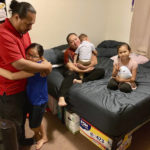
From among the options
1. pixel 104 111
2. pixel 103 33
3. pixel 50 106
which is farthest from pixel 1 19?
pixel 103 33

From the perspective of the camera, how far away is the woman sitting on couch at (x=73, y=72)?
1.90 m

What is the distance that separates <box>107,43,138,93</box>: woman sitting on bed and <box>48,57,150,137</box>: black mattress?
0.18 feet

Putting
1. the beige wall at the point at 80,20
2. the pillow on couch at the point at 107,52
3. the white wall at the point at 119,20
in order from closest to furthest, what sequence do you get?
1. the beige wall at the point at 80,20
2. the pillow on couch at the point at 107,52
3. the white wall at the point at 119,20

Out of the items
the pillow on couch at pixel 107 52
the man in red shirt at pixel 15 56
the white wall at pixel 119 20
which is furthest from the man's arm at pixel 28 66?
the white wall at pixel 119 20

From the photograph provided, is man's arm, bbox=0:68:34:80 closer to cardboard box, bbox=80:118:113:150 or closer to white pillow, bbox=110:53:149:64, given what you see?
cardboard box, bbox=80:118:113:150

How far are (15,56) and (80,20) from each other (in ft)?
6.97

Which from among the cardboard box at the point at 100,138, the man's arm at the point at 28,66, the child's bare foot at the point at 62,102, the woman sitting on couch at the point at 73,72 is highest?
the man's arm at the point at 28,66

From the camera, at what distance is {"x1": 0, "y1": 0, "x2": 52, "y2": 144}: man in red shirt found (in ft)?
3.84

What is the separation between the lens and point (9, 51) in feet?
3.79

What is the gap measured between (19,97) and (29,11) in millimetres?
687

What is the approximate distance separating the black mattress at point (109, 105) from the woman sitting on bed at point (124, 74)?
6 cm

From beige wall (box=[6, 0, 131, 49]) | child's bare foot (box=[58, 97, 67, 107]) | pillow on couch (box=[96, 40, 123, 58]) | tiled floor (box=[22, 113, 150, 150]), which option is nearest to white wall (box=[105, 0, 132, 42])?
beige wall (box=[6, 0, 131, 49])

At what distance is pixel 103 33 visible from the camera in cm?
361

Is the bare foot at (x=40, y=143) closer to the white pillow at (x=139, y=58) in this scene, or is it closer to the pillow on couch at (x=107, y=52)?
the white pillow at (x=139, y=58)
